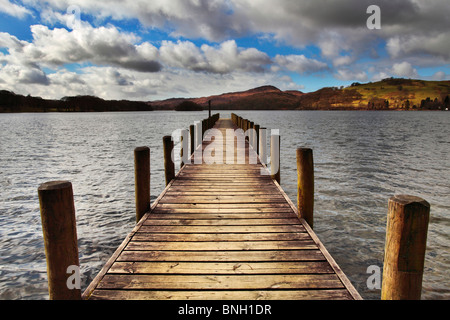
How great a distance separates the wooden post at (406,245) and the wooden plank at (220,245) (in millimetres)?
1328

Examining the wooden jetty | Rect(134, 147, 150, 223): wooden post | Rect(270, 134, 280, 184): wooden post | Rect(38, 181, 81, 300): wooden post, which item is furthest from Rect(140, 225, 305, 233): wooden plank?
Rect(270, 134, 280, 184): wooden post

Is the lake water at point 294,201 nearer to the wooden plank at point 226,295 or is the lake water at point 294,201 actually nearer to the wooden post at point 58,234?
the wooden plank at point 226,295

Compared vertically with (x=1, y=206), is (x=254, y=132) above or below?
above

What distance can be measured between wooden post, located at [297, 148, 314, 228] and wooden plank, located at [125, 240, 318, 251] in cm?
83

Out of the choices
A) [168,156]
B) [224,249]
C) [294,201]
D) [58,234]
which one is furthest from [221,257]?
[294,201]

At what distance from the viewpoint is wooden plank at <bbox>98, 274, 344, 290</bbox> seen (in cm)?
273

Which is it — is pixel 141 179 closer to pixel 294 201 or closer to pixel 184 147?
pixel 184 147

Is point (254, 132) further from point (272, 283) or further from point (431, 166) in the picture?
point (431, 166)

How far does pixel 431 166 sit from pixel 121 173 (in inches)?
700

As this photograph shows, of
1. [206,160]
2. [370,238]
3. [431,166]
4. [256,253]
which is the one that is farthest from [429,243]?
[431,166]

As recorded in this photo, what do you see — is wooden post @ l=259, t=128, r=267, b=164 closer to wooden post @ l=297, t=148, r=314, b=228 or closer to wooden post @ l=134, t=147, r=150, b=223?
wooden post @ l=297, t=148, r=314, b=228
